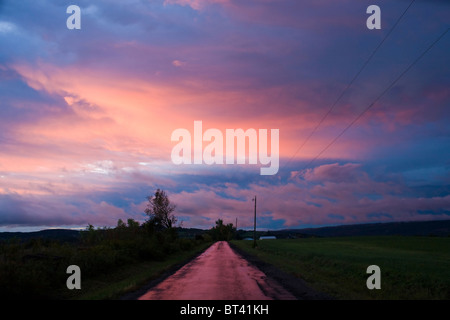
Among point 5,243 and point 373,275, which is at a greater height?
point 5,243

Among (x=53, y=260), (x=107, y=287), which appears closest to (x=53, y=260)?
(x=53, y=260)

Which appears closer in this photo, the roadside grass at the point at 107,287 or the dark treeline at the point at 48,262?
the dark treeline at the point at 48,262

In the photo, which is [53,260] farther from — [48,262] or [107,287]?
[107,287]

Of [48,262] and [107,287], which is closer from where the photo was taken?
[107,287]

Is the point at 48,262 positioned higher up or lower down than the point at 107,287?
higher up

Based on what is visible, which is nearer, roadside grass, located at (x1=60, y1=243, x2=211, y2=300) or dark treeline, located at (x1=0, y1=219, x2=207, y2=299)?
dark treeline, located at (x1=0, y1=219, x2=207, y2=299)

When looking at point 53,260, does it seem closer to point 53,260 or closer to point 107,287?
point 53,260

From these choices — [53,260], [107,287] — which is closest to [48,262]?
[53,260]
